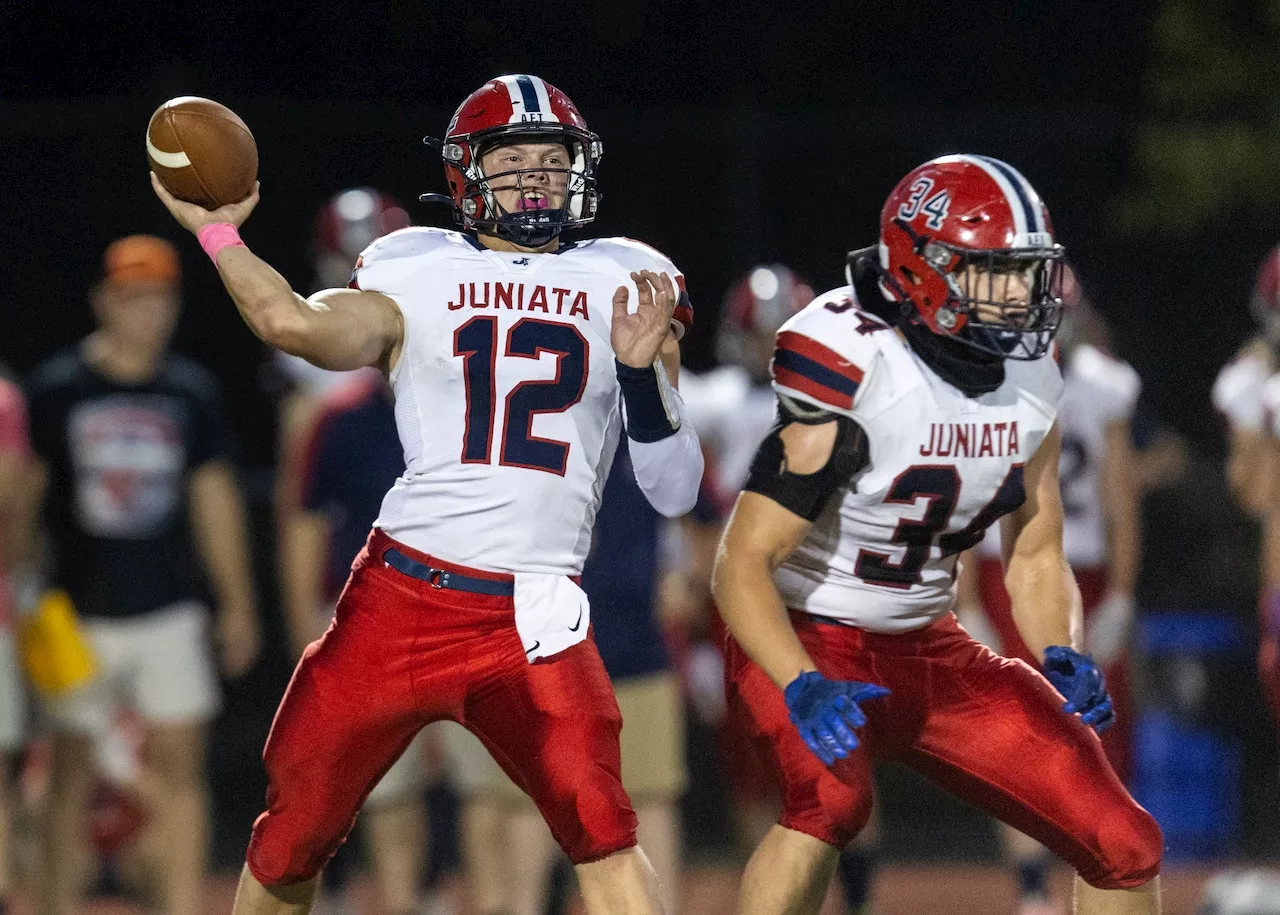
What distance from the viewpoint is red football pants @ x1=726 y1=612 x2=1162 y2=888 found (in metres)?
3.72

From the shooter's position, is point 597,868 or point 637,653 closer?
point 597,868

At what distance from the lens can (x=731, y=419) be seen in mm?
6723

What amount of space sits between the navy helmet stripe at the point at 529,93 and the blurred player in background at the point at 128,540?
88.8 inches

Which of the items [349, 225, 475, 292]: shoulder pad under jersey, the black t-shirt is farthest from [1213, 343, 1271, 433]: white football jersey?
[349, 225, 475, 292]: shoulder pad under jersey

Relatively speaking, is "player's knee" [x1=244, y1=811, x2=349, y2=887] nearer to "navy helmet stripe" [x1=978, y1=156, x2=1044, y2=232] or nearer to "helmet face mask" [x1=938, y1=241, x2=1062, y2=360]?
"helmet face mask" [x1=938, y1=241, x2=1062, y2=360]

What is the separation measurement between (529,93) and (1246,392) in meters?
3.36

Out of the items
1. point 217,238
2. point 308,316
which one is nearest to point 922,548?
point 308,316

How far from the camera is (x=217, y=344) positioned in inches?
323

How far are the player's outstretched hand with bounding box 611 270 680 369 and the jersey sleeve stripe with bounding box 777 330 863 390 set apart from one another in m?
0.30

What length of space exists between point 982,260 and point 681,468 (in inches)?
26.6

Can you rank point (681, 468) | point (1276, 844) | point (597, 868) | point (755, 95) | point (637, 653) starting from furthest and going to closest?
1. point (755, 95)
2. point (1276, 844)
3. point (637, 653)
4. point (681, 468)
5. point (597, 868)

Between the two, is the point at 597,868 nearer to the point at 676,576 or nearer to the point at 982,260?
the point at 982,260

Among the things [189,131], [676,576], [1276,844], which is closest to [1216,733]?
[1276,844]

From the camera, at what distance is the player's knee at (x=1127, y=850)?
368 cm
